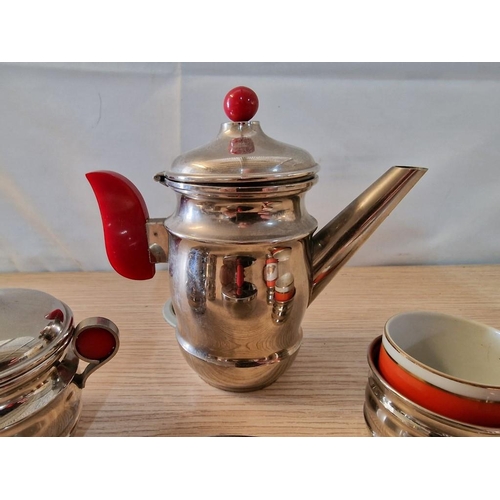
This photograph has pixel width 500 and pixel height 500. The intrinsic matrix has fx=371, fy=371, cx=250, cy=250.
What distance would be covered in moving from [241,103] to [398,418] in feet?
1.28

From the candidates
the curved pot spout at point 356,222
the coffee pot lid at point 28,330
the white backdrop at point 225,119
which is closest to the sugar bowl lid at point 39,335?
the coffee pot lid at point 28,330

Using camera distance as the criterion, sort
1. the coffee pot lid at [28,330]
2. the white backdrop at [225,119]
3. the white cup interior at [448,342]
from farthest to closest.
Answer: the white backdrop at [225,119], the white cup interior at [448,342], the coffee pot lid at [28,330]

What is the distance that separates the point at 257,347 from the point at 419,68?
0.71m

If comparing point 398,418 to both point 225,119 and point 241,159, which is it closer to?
point 241,159

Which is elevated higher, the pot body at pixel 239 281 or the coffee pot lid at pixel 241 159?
the coffee pot lid at pixel 241 159

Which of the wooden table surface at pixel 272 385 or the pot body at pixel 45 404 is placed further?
the wooden table surface at pixel 272 385

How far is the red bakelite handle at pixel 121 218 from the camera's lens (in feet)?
1.61

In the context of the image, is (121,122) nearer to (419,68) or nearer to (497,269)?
(419,68)

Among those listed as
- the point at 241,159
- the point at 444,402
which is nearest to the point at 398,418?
the point at 444,402

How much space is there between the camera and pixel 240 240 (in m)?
0.40

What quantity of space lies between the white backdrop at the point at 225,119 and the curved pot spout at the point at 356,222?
1.33 feet

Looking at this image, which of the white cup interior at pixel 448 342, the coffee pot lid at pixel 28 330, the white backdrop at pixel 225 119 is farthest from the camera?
the white backdrop at pixel 225 119

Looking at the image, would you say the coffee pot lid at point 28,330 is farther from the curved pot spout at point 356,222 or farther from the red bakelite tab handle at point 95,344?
the curved pot spout at point 356,222

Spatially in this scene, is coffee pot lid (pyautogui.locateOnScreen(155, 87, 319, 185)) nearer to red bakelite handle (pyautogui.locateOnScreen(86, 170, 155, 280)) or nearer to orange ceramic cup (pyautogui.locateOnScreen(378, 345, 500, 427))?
red bakelite handle (pyautogui.locateOnScreen(86, 170, 155, 280))
